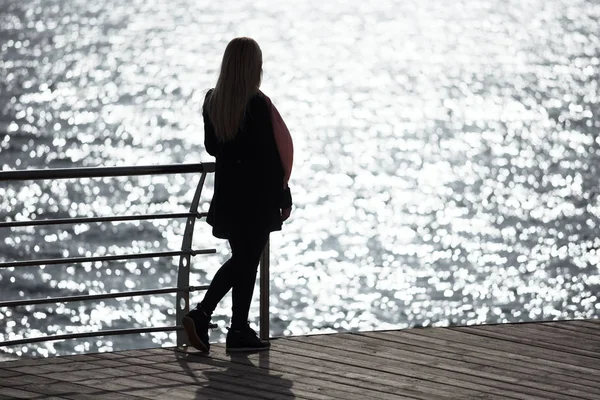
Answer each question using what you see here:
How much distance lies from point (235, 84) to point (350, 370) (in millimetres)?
1448

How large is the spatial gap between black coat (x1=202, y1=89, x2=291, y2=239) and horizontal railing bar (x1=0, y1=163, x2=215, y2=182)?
10.1 inches

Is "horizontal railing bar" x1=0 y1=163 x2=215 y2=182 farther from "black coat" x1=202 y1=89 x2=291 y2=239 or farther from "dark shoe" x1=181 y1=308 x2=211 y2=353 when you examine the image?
"dark shoe" x1=181 y1=308 x2=211 y2=353

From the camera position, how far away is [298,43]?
51594 mm

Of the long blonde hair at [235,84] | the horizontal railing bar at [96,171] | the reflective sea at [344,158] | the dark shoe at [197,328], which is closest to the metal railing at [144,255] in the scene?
the horizontal railing bar at [96,171]

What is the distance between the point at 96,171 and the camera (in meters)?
5.83

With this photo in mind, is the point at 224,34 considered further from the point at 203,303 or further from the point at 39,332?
the point at 203,303

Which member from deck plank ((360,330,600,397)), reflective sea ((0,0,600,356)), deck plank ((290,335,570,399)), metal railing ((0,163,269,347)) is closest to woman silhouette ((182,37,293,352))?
metal railing ((0,163,269,347))

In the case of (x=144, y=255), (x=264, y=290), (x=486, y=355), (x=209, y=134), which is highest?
(x=209, y=134)

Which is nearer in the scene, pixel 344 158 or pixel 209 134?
pixel 209 134

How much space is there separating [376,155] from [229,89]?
86.9ft

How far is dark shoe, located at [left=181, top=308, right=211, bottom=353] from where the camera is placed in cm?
577

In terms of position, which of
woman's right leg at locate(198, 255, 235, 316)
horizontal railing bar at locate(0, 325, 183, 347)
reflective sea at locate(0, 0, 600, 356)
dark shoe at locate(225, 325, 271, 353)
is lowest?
reflective sea at locate(0, 0, 600, 356)

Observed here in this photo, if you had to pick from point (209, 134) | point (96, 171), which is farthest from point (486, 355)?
point (96, 171)

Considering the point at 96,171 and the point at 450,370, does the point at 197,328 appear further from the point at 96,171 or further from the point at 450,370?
the point at 450,370
